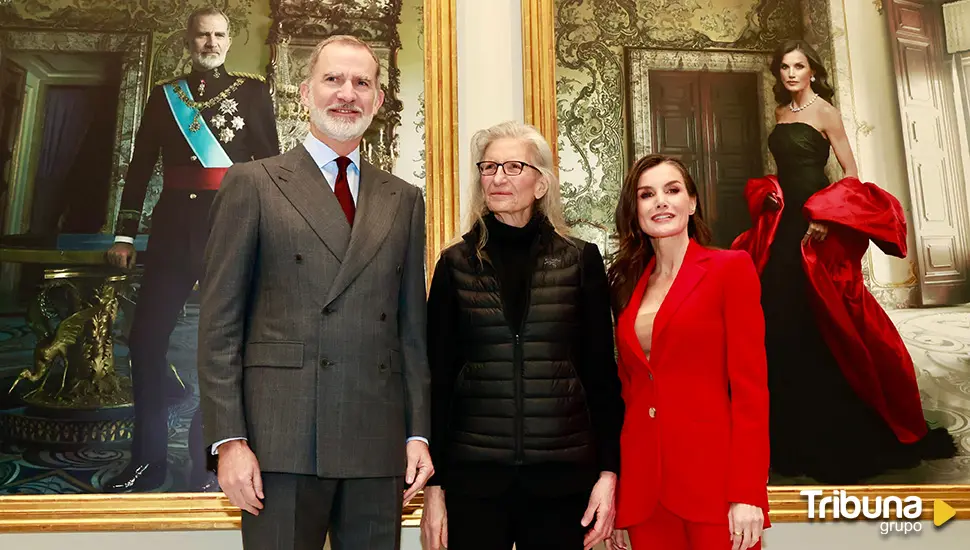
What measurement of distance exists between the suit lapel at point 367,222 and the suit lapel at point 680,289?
0.78 m

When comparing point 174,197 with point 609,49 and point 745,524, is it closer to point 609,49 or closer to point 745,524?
point 609,49

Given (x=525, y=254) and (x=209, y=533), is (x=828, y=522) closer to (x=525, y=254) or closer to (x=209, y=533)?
(x=525, y=254)

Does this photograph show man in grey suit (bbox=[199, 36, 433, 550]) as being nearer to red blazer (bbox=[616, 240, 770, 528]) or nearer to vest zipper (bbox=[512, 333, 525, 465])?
vest zipper (bbox=[512, 333, 525, 465])

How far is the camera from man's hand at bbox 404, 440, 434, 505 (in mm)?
1713

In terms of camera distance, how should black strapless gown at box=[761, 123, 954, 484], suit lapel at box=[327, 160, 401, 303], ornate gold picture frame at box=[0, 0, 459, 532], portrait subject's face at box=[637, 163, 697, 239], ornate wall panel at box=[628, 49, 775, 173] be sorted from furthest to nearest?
ornate wall panel at box=[628, 49, 775, 173] → black strapless gown at box=[761, 123, 954, 484] → ornate gold picture frame at box=[0, 0, 459, 532] → portrait subject's face at box=[637, 163, 697, 239] → suit lapel at box=[327, 160, 401, 303]

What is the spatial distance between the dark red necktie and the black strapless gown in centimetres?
179

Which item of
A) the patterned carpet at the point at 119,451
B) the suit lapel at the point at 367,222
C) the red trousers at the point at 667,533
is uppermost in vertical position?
the suit lapel at the point at 367,222

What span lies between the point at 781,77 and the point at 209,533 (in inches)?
116

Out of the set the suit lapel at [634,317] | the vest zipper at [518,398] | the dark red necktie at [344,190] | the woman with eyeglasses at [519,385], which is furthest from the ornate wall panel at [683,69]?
the dark red necktie at [344,190]

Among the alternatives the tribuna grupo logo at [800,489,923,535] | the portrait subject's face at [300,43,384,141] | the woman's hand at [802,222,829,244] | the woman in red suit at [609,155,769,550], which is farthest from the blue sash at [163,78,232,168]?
the tribuna grupo logo at [800,489,923,535]

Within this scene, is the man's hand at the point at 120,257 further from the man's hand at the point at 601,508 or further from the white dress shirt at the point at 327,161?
the man's hand at the point at 601,508

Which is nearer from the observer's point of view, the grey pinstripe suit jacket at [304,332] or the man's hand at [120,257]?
the grey pinstripe suit jacket at [304,332]

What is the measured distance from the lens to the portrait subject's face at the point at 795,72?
2.92 meters

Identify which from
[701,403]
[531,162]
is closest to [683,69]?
[531,162]
